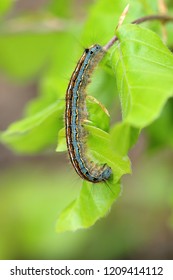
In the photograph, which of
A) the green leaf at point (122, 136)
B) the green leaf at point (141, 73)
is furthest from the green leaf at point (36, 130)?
the green leaf at point (122, 136)

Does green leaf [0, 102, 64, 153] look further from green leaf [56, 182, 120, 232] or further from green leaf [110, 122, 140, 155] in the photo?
green leaf [110, 122, 140, 155]

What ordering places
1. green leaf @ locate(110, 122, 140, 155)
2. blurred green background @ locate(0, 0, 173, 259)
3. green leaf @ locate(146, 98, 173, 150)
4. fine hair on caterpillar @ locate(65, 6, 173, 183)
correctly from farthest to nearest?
blurred green background @ locate(0, 0, 173, 259)
green leaf @ locate(146, 98, 173, 150)
fine hair on caterpillar @ locate(65, 6, 173, 183)
green leaf @ locate(110, 122, 140, 155)

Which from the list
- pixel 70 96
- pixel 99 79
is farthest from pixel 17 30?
pixel 70 96

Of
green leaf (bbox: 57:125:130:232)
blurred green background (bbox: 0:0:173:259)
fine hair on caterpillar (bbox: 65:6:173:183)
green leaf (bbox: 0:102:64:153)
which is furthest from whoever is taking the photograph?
Answer: blurred green background (bbox: 0:0:173:259)

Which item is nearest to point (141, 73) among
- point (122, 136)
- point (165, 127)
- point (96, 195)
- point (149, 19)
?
point (122, 136)

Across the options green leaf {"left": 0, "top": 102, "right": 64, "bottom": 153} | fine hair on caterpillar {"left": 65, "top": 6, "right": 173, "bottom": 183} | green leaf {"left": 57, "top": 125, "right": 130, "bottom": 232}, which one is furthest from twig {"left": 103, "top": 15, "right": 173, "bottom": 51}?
green leaf {"left": 0, "top": 102, "right": 64, "bottom": 153}
